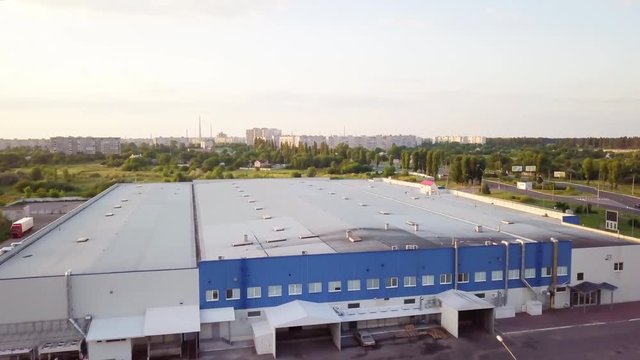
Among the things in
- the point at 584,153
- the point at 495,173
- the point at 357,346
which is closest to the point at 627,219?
the point at 357,346

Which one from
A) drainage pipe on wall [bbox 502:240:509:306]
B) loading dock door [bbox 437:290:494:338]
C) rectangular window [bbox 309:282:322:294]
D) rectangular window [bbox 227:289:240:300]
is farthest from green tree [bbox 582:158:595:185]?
rectangular window [bbox 227:289:240:300]

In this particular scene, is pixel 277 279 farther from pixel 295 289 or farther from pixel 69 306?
pixel 69 306

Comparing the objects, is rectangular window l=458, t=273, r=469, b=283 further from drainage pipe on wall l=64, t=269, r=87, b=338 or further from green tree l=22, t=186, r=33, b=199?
green tree l=22, t=186, r=33, b=199

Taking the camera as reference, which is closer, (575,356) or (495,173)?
(575,356)

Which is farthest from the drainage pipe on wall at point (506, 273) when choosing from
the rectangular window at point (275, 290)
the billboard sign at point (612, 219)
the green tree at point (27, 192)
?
the green tree at point (27, 192)

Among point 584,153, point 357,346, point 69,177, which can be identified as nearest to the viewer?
point 357,346

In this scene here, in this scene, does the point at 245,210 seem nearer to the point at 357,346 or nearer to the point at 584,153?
the point at 357,346

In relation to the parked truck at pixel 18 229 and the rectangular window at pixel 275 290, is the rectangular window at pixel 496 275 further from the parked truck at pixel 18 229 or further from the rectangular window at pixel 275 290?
the parked truck at pixel 18 229
